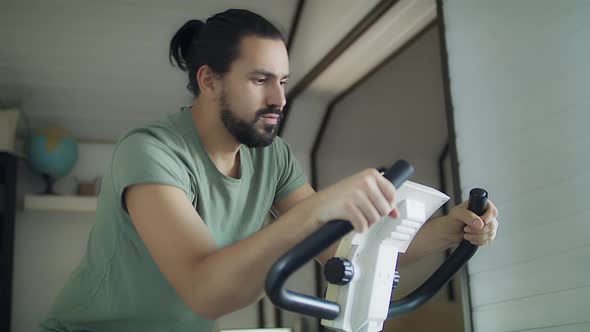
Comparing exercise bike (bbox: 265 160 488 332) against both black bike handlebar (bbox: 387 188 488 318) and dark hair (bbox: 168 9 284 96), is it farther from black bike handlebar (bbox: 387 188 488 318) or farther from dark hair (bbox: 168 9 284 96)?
dark hair (bbox: 168 9 284 96)

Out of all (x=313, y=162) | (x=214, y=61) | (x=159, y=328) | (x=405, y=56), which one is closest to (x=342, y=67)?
(x=405, y=56)

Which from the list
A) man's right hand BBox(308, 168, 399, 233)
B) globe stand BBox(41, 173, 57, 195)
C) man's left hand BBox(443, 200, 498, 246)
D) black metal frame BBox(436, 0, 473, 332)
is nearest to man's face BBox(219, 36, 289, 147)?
man's left hand BBox(443, 200, 498, 246)

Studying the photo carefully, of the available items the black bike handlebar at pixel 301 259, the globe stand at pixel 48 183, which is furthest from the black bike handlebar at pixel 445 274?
the globe stand at pixel 48 183

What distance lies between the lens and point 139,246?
3.92 feet

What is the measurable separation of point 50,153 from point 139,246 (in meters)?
2.94

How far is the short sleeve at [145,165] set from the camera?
3.39 feet

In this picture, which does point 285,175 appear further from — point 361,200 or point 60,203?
point 60,203

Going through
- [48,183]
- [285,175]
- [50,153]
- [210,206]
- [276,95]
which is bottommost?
[210,206]

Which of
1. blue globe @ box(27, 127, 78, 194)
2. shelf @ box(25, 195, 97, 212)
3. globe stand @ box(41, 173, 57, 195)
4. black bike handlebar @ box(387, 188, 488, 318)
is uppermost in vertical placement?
blue globe @ box(27, 127, 78, 194)

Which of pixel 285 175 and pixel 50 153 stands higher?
pixel 50 153

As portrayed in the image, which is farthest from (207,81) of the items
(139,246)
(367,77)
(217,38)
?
(367,77)

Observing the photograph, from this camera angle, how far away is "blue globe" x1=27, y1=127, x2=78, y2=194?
151 inches

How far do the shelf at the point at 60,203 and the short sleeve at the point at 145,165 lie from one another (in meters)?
2.97

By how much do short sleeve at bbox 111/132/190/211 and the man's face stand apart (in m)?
0.19
